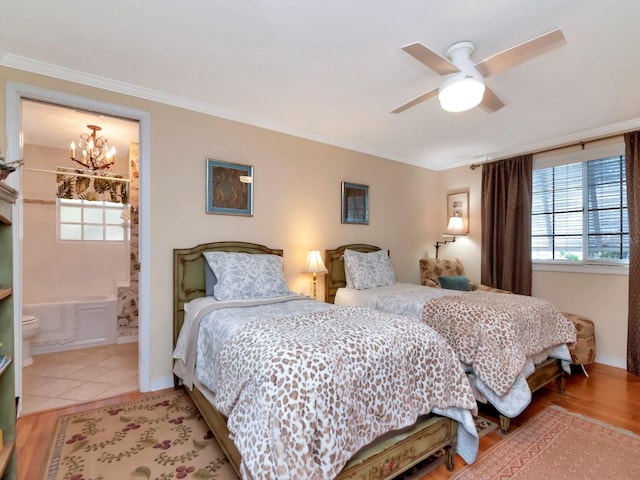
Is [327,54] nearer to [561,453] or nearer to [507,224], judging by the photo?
[561,453]

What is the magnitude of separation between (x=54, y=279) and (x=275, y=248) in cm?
331

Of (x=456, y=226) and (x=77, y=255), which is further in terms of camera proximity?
(x=456, y=226)

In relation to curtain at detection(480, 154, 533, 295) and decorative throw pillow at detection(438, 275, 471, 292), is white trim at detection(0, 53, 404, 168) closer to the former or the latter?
decorative throw pillow at detection(438, 275, 471, 292)

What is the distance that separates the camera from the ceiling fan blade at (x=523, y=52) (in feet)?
5.05

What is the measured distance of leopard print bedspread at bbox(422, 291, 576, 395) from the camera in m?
2.09

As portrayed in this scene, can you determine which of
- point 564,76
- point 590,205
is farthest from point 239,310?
point 590,205

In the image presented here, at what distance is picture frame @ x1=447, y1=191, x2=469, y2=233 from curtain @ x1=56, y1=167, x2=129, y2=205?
498 cm

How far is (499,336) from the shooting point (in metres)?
2.14

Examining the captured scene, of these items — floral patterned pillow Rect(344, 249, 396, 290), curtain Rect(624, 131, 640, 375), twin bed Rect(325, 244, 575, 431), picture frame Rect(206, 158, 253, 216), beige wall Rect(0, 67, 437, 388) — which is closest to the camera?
twin bed Rect(325, 244, 575, 431)

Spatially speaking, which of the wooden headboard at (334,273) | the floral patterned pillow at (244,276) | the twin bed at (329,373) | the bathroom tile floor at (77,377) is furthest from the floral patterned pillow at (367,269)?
the bathroom tile floor at (77,377)

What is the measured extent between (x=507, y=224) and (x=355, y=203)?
6.58 ft

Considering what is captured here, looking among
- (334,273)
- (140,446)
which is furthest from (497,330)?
(140,446)

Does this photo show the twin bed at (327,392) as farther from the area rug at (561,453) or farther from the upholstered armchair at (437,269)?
the upholstered armchair at (437,269)

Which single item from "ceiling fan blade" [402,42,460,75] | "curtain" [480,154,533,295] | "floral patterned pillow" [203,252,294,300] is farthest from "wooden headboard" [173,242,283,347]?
"curtain" [480,154,533,295]
